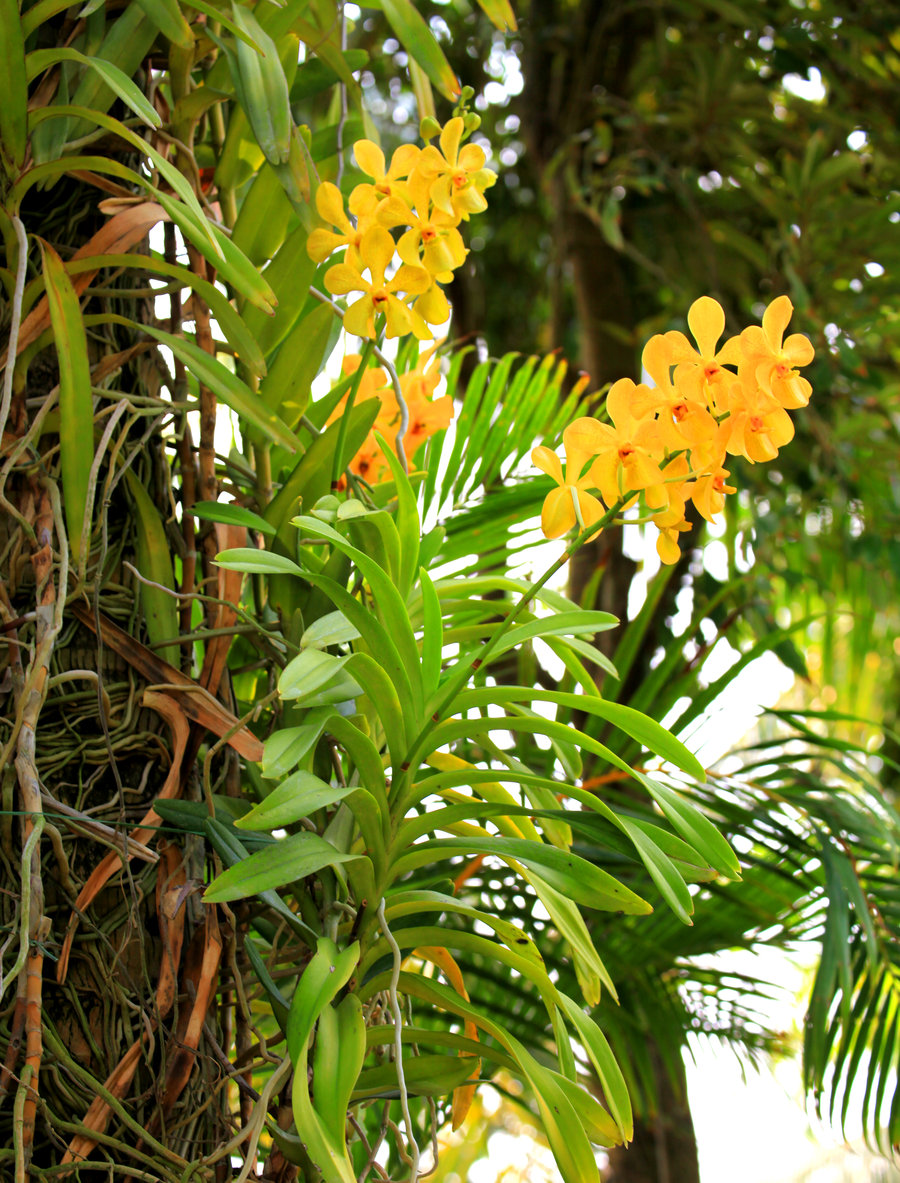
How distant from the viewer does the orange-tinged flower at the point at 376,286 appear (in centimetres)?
52

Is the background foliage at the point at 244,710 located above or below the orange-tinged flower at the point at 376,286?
below

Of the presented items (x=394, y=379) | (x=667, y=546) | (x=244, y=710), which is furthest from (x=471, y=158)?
(x=244, y=710)

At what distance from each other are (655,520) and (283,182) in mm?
298

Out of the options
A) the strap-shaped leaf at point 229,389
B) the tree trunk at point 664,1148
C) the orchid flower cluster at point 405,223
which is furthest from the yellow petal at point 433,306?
the tree trunk at point 664,1148

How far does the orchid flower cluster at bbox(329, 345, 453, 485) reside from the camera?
0.67 meters

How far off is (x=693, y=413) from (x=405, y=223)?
194 mm

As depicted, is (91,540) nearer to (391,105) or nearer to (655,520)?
(655,520)

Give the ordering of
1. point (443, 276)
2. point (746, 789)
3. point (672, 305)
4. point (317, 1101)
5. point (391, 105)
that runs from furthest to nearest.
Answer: point (391, 105)
point (672, 305)
point (746, 789)
point (443, 276)
point (317, 1101)

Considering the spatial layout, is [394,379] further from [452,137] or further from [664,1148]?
[664,1148]

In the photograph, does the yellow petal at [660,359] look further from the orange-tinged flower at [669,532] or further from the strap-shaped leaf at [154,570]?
the strap-shaped leaf at [154,570]

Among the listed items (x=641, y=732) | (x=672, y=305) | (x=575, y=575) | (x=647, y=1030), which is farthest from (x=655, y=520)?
(x=672, y=305)

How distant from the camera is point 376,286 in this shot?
0.52 metres

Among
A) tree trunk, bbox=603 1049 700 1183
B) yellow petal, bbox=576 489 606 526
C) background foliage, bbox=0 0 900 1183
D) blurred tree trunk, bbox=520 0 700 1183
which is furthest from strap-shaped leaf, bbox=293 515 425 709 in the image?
blurred tree trunk, bbox=520 0 700 1183

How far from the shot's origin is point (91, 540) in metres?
0.56
